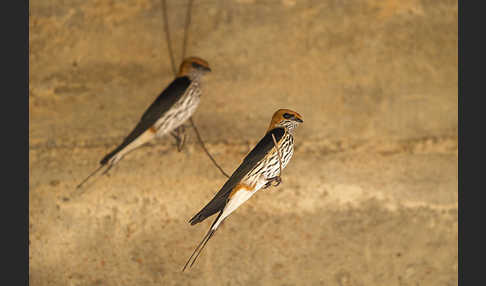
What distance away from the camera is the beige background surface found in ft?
7.00

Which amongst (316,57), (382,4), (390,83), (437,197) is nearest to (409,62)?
(390,83)

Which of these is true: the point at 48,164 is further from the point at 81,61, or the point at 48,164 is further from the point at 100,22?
the point at 100,22

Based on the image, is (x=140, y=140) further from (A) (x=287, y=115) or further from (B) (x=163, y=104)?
(A) (x=287, y=115)

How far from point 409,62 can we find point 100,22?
162 centimetres

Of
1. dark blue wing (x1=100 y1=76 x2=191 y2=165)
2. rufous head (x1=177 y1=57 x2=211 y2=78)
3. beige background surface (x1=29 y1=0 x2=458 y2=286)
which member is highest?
rufous head (x1=177 y1=57 x2=211 y2=78)

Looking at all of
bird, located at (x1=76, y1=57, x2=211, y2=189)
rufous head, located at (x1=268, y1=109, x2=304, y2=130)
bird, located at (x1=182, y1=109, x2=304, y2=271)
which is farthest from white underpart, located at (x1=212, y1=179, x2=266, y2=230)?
bird, located at (x1=76, y1=57, x2=211, y2=189)

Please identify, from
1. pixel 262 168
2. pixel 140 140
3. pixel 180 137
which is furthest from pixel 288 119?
pixel 180 137

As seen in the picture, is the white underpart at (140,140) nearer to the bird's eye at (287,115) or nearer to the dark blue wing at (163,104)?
the dark blue wing at (163,104)

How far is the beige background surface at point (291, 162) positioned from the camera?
213 cm

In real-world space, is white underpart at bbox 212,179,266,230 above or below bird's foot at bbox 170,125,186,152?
above

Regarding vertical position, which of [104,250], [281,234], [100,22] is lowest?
[104,250]

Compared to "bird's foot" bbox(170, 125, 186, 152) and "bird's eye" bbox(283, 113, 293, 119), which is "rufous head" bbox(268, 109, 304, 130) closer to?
"bird's eye" bbox(283, 113, 293, 119)

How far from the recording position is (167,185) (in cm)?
219

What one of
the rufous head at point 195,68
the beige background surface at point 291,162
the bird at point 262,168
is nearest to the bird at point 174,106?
the rufous head at point 195,68
